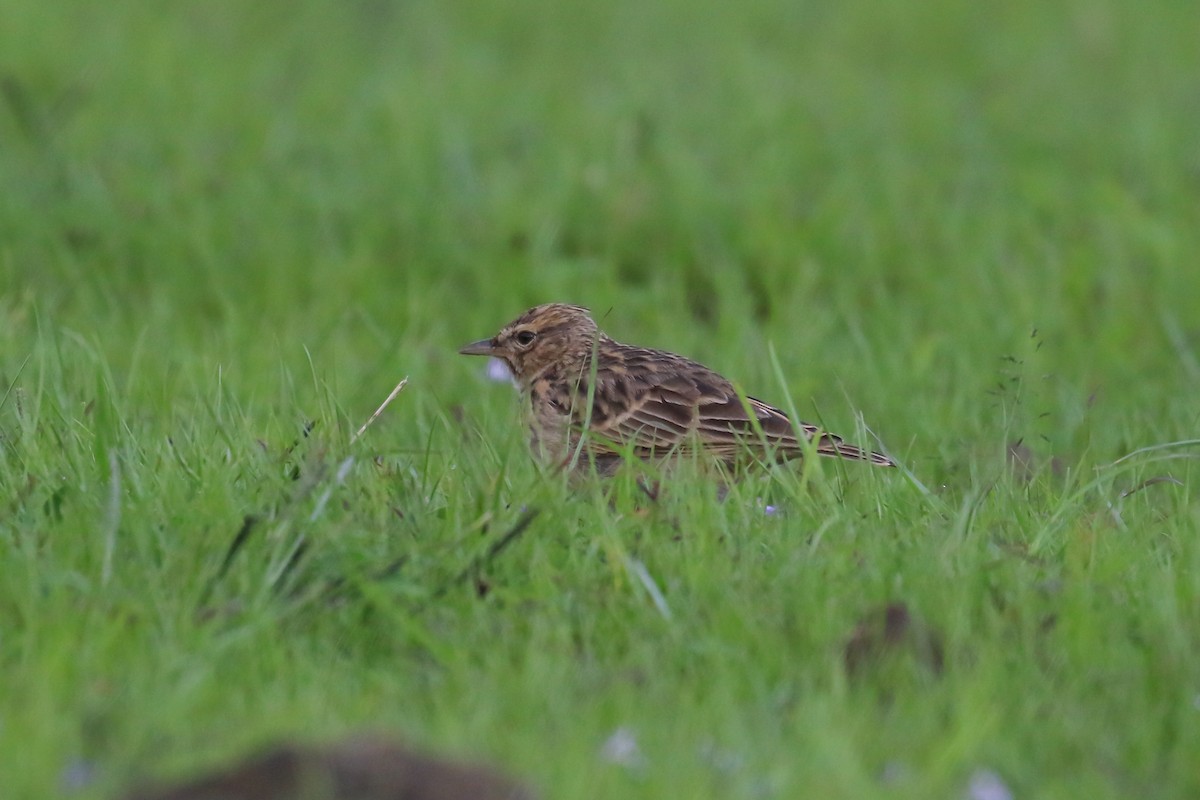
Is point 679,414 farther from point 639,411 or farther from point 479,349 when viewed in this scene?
point 479,349

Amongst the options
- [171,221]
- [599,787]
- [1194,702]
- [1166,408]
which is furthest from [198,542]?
[171,221]

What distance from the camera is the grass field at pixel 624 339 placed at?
3.63 m

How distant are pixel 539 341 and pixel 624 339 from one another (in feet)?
6.16

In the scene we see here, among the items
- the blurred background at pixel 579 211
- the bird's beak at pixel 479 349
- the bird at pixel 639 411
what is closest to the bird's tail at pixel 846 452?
the bird at pixel 639 411

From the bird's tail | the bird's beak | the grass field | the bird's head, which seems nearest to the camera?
the grass field

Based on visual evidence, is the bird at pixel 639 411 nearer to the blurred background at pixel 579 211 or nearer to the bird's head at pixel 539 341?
the bird's head at pixel 539 341

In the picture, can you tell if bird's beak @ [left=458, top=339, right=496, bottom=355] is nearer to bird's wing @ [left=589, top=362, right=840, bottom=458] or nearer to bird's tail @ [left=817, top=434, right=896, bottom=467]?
bird's wing @ [left=589, top=362, right=840, bottom=458]

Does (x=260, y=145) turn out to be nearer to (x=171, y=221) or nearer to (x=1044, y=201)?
(x=171, y=221)

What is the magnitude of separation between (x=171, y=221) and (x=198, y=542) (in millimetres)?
5084

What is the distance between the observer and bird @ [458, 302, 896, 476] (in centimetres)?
556

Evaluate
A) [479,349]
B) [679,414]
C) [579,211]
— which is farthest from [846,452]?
[579,211]

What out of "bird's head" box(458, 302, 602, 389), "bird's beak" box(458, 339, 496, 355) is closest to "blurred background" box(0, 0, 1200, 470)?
"bird's beak" box(458, 339, 496, 355)

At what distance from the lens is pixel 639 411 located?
595 centimetres

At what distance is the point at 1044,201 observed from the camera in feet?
32.8
